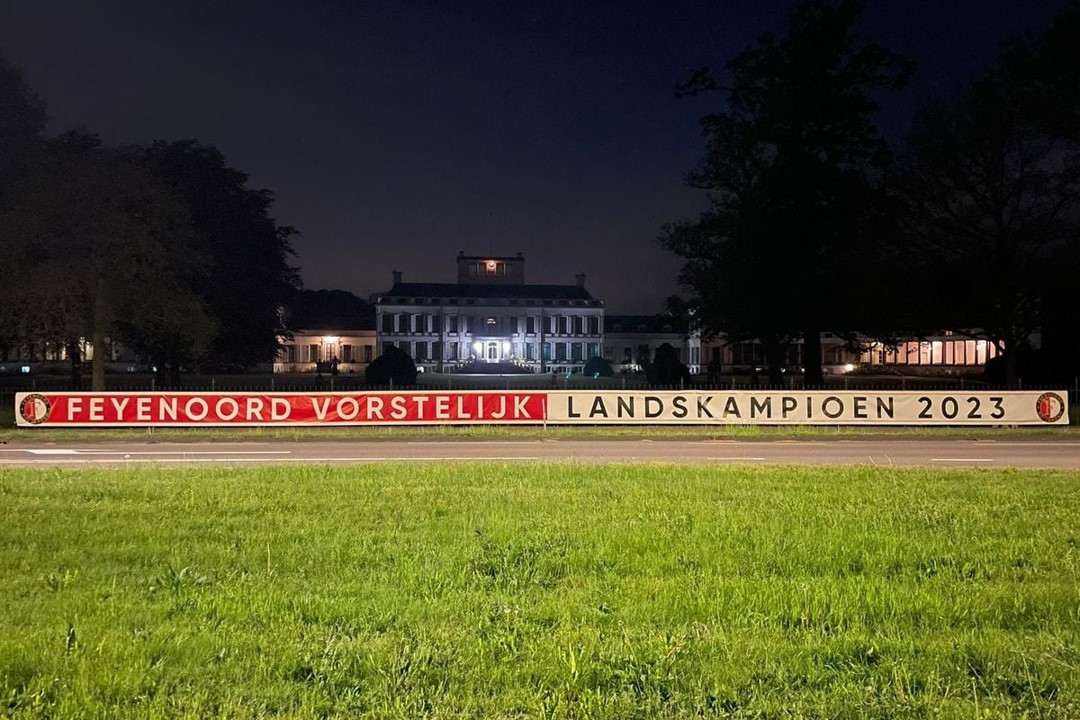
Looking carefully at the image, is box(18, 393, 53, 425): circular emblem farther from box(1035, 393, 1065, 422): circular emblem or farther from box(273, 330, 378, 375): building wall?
box(273, 330, 378, 375): building wall

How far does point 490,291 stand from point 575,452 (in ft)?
318

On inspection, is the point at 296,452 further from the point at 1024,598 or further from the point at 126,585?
the point at 1024,598

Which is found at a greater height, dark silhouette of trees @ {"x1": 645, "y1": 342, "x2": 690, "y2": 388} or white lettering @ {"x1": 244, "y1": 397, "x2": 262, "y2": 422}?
dark silhouette of trees @ {"x1": 645, "y1": 342, "x2": 690, "y2": 388}

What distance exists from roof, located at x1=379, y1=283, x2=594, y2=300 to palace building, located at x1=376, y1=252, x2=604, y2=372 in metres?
0.13

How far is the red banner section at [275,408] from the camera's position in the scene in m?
27.1

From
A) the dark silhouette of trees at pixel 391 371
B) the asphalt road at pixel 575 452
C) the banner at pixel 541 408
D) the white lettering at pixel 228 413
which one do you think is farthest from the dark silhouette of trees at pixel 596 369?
the asphalt road at pixel 575 452

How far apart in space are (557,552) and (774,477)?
6.73 metres

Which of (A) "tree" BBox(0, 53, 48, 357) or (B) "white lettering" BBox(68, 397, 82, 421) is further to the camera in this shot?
(A) "tree" BBox(0, 53, 48, 357)

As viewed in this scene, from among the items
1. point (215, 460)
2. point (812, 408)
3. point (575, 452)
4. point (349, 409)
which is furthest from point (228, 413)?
point (812, 408)

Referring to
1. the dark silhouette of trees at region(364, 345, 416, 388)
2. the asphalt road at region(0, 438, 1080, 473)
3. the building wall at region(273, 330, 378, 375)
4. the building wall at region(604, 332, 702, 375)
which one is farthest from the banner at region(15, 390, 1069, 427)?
the building wall at region(604, 332, 702, 375)

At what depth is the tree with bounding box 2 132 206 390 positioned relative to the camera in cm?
3186

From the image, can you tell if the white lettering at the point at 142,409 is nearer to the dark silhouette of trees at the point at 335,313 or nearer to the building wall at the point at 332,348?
the dark silhouette of trees at the point at 335,313

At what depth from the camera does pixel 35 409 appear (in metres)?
27.2

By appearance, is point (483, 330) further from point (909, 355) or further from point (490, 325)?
point (909, 355)
